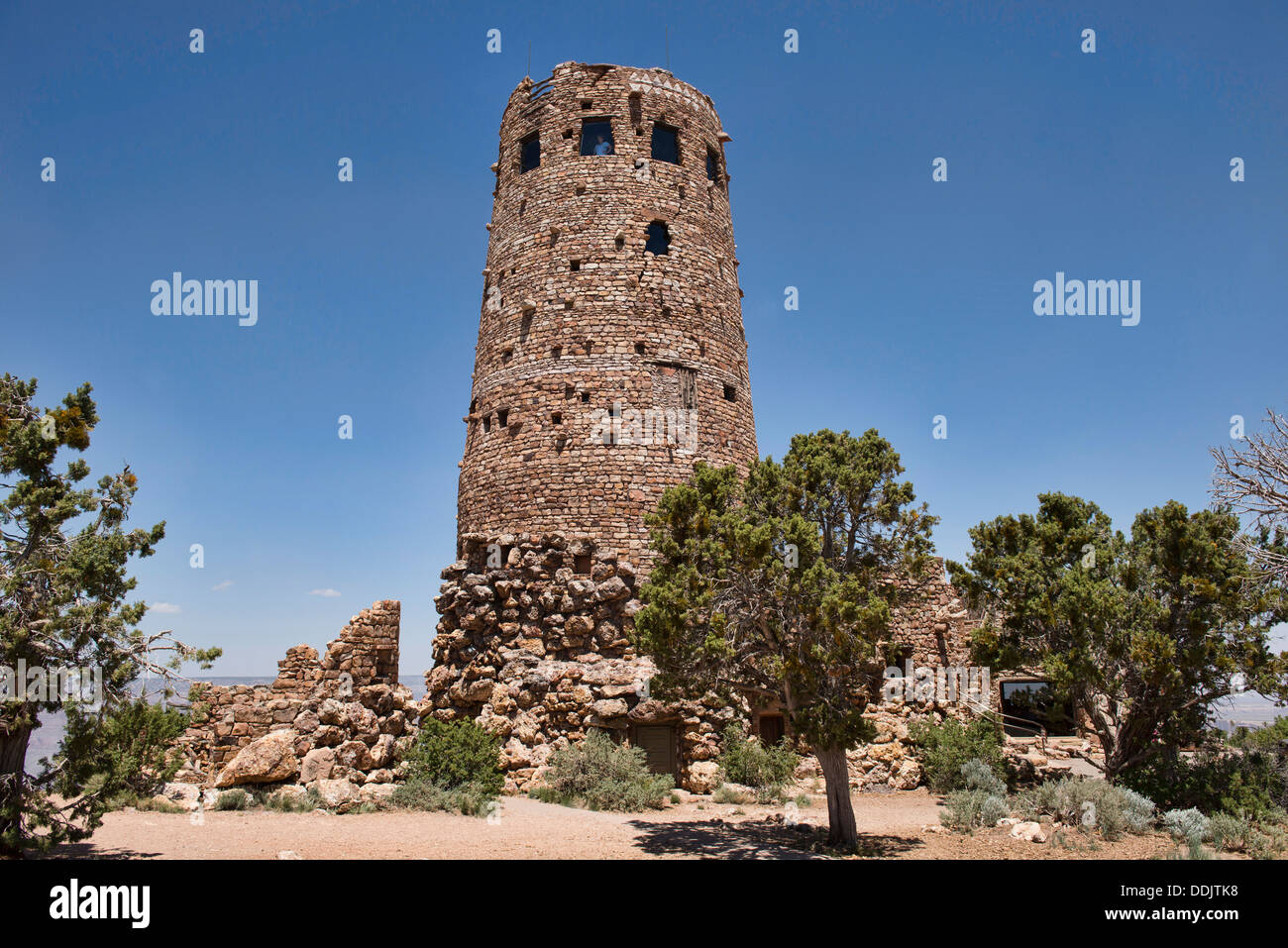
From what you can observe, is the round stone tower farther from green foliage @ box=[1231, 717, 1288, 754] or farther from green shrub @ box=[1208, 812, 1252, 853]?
green foliage @ box=[1231, 717, 1288, 754]

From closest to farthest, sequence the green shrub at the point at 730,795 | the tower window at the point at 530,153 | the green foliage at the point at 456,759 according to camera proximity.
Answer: the green foliage at the point at 456,759 < the green shrub at the point at 730,795 < the tower window at the point at 530,153

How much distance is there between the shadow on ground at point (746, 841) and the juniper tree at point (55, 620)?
22.6 ft

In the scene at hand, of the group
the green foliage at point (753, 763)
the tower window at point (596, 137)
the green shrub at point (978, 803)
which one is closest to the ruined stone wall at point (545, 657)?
the green foliage at point (753, 763)

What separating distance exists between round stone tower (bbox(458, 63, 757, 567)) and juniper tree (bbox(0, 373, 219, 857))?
31.2ft

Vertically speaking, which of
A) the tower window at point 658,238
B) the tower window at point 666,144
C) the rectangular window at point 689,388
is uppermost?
the tower window at point 666,144

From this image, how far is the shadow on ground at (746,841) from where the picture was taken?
11.3 m

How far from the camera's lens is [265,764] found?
47.0ft

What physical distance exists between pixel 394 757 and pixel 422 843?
5.38 metres

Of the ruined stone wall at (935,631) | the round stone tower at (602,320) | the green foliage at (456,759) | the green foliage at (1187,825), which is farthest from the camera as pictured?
the ruined stone wall at (935,631)

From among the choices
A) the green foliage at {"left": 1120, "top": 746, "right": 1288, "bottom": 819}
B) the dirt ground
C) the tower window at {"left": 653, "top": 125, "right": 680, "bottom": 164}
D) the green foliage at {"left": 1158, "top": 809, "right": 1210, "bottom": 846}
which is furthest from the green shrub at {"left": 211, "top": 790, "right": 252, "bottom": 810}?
the tower window at {"left": 653, "top": 125, "right": 680, "bottom": 164}

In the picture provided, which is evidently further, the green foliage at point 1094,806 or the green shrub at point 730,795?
the green shrub at point 730,795

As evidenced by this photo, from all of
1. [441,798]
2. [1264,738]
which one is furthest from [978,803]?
[441,798]

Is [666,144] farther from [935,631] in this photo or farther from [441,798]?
A: [441,798]

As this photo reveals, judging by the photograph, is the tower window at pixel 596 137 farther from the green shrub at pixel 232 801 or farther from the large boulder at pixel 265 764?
the green shrub at pixel 232 801
